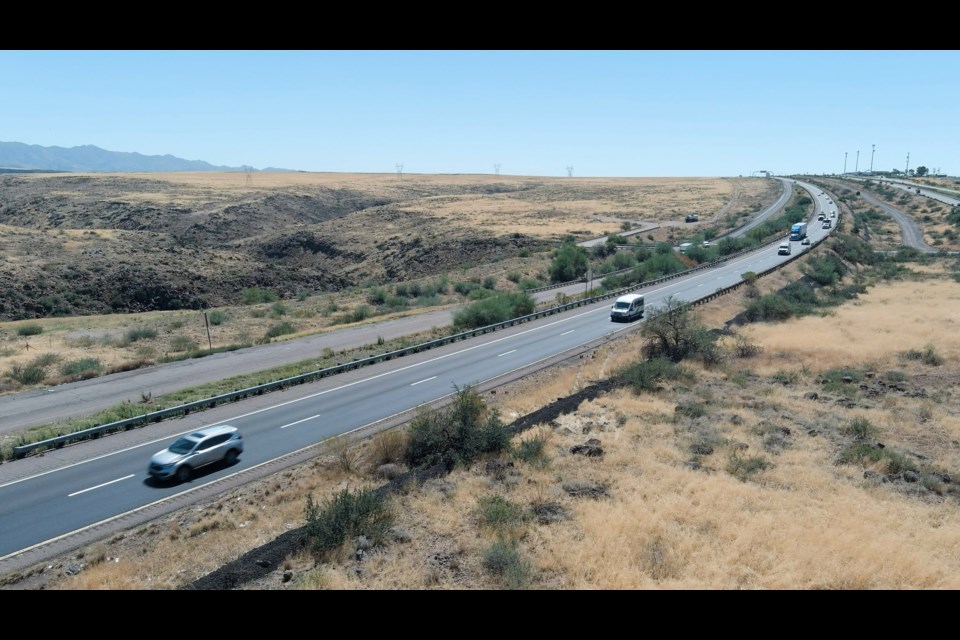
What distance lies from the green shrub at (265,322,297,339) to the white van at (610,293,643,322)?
24.4 meters

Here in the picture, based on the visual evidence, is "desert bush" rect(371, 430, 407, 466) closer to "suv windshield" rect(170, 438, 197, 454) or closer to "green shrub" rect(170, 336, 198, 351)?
"suv windshield" rect(170, 438, 197, 454)

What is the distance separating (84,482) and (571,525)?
15.5 metres

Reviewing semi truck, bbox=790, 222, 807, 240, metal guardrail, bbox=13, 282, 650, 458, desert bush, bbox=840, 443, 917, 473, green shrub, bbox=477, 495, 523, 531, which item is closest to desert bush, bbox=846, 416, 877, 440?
desert bush, bbox=840, 443, 917, 473

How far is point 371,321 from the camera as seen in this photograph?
48.4 meters

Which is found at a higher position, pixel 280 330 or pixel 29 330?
pixel 29 330

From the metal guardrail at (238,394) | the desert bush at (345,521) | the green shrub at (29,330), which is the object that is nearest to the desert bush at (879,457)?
the desert bush at (345,521)

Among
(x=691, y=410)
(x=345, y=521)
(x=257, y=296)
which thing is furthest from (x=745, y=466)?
(x=257, y=296)

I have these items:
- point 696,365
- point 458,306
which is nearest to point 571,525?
point 696,365

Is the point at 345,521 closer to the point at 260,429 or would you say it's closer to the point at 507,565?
the point at 507,565

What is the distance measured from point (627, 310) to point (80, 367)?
34844 millimetres

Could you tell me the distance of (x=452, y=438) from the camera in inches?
845

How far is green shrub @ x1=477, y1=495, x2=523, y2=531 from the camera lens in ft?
52.3
